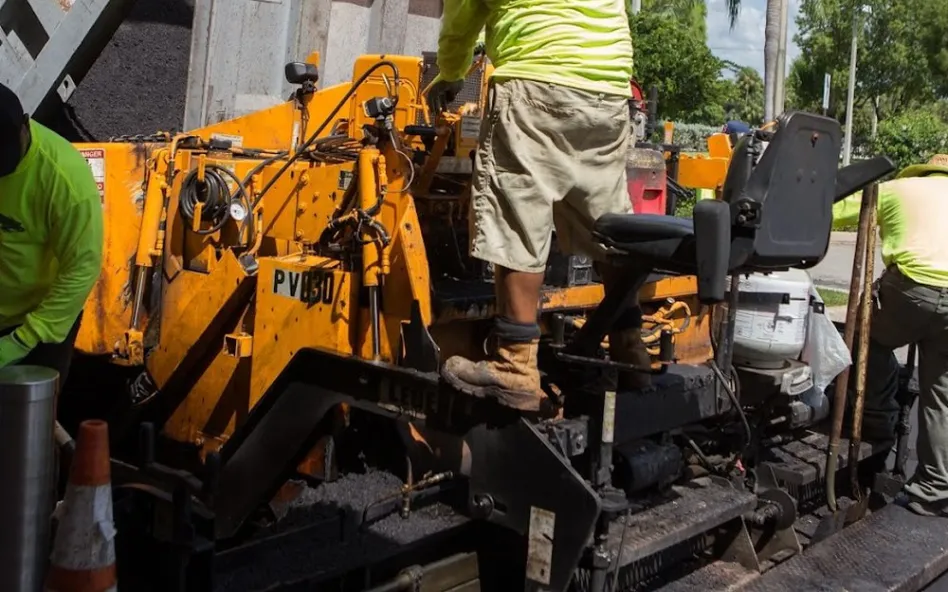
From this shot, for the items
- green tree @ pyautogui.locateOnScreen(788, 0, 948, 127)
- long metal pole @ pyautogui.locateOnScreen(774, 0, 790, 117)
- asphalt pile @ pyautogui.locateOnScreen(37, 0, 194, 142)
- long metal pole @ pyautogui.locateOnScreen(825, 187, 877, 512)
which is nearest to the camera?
long metal pole @ pyautogui.locateOnScreen(825, 187, 877, 512)

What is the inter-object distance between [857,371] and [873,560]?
1.04 meters

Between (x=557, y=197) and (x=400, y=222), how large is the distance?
602 mm

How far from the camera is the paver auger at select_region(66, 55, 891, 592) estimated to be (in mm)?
A: 3092

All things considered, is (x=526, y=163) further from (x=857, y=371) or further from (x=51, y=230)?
(x=857, y=371)

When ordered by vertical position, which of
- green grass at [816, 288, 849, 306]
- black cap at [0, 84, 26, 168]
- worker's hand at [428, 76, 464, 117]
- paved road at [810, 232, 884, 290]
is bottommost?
black cap at [0, 84, 26, 168]

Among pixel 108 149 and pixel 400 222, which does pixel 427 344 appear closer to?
pixel 400 222

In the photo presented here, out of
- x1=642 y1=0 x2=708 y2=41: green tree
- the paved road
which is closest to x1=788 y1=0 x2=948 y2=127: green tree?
x1=642 y1=0 x2=708 y2=41: green tree

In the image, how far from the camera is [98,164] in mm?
4355

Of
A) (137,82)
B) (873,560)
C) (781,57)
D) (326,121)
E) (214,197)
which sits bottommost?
(873,560)

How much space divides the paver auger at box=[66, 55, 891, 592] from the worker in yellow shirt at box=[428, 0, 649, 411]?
0.52 ft

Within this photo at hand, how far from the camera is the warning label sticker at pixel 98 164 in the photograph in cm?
434


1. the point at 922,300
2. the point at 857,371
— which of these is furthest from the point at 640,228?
the point at 922,300

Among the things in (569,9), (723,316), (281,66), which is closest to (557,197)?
(569,9)

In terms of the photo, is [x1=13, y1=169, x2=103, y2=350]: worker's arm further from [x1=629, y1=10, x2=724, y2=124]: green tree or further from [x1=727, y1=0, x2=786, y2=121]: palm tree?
[x1=629, y1=10, x2=724, y2=124]: green tree
